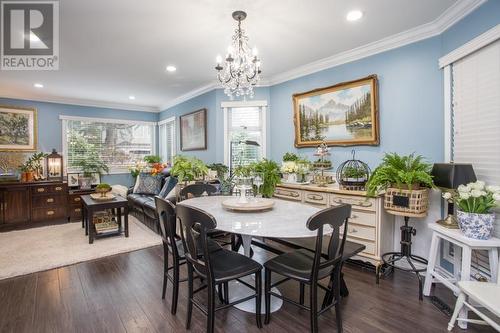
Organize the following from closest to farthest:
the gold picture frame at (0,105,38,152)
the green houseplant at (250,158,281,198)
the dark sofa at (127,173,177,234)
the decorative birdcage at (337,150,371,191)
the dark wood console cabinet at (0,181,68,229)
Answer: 1. the decorative birdcage at (337,150,371,191)
2. the green houseplant at (250,158,281,198)
3. the dark sofa at (127,173,177,234)
4. the dark wood console cabinet at (0,181,68,229)
5. the gold picture frame at (0,105,38,152)

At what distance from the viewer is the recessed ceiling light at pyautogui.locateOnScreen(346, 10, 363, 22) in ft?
8.24

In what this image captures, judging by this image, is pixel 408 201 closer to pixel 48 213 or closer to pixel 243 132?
pixel 243 132

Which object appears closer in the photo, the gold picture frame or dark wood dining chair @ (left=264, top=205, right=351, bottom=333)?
dark wood dining chair @ (left=264, top=205, right=351, bottom=333)

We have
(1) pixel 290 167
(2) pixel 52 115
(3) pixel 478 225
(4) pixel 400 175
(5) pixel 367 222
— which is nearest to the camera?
(3) pixel 478 225

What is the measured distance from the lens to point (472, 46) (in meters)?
2.33

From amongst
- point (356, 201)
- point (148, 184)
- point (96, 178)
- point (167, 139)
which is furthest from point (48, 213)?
point (356, 201)

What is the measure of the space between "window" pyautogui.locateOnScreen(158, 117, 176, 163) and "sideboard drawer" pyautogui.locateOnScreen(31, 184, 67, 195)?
95.9 inches

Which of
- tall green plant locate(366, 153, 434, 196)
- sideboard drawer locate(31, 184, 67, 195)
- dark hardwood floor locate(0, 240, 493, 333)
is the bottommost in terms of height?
dark hardwood floor locate(0, 240, 493, 333)

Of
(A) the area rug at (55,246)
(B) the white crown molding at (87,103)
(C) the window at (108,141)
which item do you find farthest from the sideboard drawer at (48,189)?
(B) the white crown molding at (87,103)

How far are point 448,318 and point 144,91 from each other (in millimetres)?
5884

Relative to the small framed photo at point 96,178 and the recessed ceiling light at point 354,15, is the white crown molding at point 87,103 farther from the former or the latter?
the recessed ceiling light at point 354,15

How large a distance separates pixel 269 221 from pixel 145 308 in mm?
1360

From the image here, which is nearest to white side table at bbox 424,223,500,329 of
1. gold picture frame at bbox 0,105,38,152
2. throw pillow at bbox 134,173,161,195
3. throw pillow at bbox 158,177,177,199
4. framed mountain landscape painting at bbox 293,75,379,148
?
framed mountain landscape painting at bbox 293,75,379,148

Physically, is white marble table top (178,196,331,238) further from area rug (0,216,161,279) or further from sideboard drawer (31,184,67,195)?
sideboard drawer (31,184,67,195)
